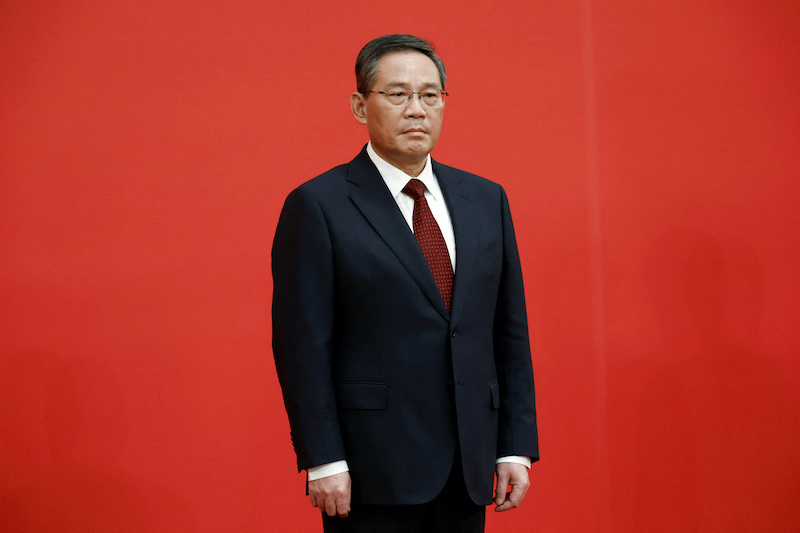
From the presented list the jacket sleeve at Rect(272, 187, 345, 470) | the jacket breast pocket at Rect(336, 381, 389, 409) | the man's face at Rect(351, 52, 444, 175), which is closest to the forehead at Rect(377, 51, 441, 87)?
the man's face at Rect(351, 52, 444, 175)

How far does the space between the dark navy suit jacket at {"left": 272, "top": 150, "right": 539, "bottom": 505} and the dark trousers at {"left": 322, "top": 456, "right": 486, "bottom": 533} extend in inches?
1.3

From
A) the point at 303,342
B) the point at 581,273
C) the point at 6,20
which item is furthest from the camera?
the point at 581,273

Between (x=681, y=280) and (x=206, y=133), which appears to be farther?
(x=681, y=280)

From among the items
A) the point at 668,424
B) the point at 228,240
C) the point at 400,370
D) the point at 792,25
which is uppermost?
the point at 792,25

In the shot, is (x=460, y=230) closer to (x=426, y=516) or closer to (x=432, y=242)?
(x=432, y=242)

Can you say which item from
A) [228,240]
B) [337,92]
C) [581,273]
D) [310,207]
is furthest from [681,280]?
[310,207]

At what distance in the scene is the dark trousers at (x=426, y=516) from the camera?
4.87ft

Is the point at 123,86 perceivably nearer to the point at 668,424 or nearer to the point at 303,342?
the point at 303,342

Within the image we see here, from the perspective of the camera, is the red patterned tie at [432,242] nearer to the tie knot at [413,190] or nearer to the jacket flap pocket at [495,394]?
the tie knot at [413,190]

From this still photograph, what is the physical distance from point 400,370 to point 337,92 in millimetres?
1257

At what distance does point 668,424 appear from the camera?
2.70 m

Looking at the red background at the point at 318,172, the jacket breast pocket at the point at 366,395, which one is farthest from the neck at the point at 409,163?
the red background at the point at 318,172

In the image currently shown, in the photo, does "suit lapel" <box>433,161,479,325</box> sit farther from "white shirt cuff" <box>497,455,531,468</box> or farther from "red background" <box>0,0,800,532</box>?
"red background" <box>0,0,800,532</box>

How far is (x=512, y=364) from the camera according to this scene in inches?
65.1
